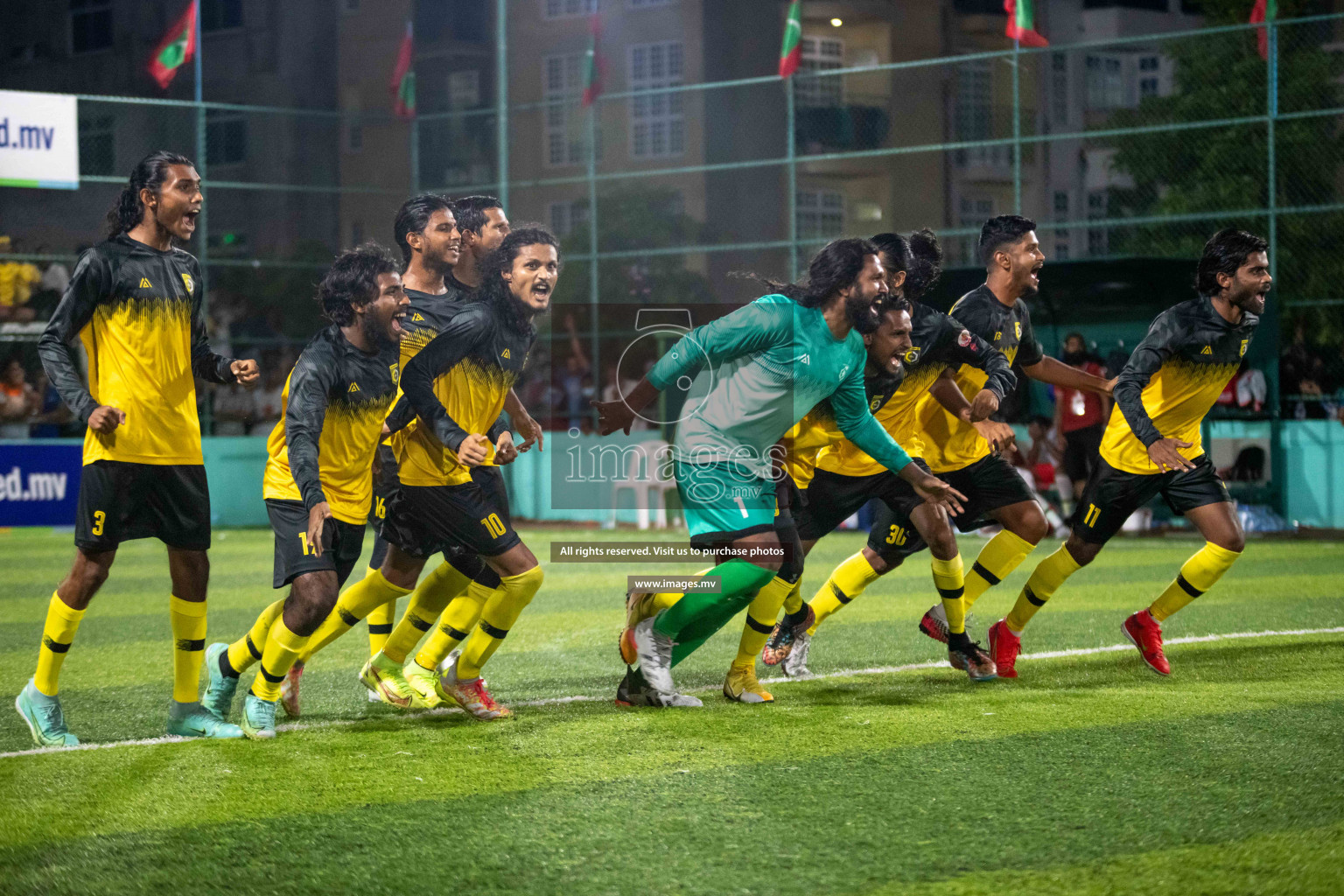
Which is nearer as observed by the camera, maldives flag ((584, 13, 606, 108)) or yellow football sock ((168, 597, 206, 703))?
yellow football sock ((168, 597, 206, 703))

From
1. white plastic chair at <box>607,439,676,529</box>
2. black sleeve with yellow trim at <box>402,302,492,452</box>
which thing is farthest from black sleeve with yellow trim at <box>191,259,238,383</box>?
white plastic chair at <box>607,439,676,529</box>

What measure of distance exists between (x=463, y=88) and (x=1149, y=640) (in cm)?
3919

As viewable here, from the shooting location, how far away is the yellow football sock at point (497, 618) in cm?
567

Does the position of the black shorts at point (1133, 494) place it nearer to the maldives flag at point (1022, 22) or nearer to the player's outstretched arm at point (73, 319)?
the player's outstretched arm at point (73, 319)

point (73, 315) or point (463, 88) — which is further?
point (463, 88)

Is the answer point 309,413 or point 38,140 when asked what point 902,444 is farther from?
point 38,140

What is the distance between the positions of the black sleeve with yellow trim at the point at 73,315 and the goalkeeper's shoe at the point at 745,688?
9.02ft

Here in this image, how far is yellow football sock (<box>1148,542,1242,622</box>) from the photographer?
6852mm

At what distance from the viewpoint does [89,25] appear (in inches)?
1571

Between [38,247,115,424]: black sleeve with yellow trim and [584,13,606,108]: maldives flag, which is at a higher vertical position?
[584,13,606,108]: maldives flag

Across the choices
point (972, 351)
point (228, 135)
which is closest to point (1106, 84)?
point (228, 135)

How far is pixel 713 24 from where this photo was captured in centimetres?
3650

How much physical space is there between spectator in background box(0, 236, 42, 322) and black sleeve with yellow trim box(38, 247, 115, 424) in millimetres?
14908

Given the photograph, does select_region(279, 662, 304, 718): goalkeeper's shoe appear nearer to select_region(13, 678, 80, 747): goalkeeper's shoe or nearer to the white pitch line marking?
the white pitch line marking
